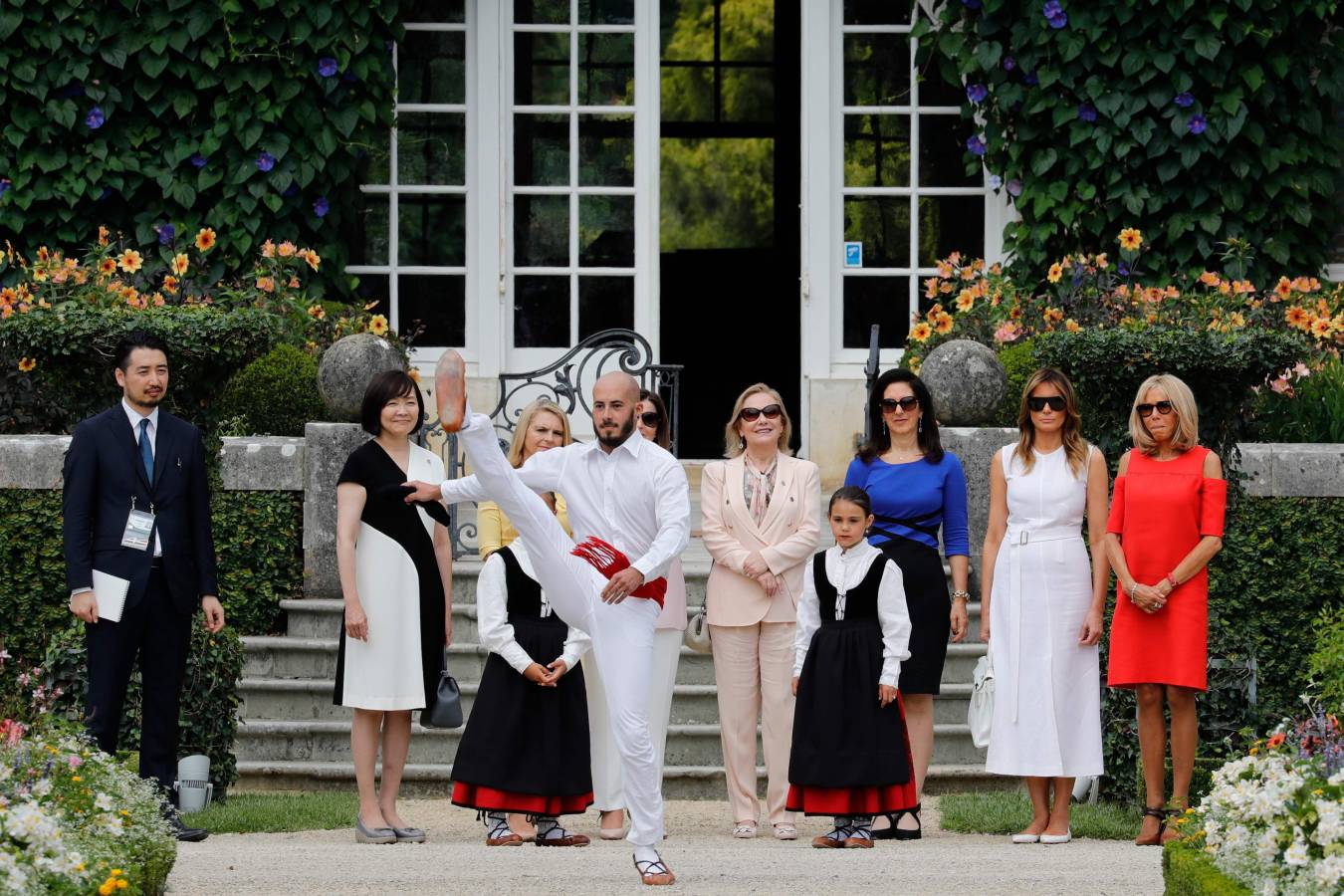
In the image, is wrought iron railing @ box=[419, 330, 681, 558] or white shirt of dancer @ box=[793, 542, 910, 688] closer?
white shirt of dancer @ box=[793, 542, 910, 688]

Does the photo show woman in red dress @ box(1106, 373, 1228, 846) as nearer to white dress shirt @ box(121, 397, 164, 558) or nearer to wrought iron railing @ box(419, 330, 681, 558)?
wrought iron railing @ box(419, 330, 681, 558)

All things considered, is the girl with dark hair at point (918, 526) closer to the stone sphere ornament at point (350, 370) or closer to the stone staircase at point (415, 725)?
the stone staircase at point (415, 725)

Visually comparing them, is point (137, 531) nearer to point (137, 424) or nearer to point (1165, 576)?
point (137, 424)

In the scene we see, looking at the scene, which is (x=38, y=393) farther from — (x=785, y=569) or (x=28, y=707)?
(x=785, y=569)

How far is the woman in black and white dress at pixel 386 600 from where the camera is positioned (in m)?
7.35

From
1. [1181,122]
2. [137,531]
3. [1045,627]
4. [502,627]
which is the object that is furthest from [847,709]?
[1181,122]

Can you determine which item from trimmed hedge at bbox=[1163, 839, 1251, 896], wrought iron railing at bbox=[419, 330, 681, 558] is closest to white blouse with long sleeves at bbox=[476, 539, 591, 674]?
trimmed hedge at bbox=[1163, 839, 1251, 896]

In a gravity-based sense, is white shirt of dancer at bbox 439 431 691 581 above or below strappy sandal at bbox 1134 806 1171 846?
above

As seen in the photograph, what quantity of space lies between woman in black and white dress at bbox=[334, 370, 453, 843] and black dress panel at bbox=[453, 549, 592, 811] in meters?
0.24

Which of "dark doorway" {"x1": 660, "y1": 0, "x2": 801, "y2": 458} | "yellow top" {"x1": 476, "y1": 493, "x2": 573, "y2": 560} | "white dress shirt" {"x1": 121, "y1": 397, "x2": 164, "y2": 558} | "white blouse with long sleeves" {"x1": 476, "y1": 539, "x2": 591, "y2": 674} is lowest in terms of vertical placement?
"white blouse with long sleeves" {"x1": 476, "y1": 539, "x2": 591, "y2": 674}

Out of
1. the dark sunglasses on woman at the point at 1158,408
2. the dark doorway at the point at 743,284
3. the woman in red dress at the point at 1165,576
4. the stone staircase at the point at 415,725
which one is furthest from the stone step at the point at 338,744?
the dark doorway at the point at 743,284

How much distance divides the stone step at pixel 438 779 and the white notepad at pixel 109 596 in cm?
159

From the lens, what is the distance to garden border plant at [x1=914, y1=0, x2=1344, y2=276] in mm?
12141

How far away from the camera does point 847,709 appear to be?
731cm
